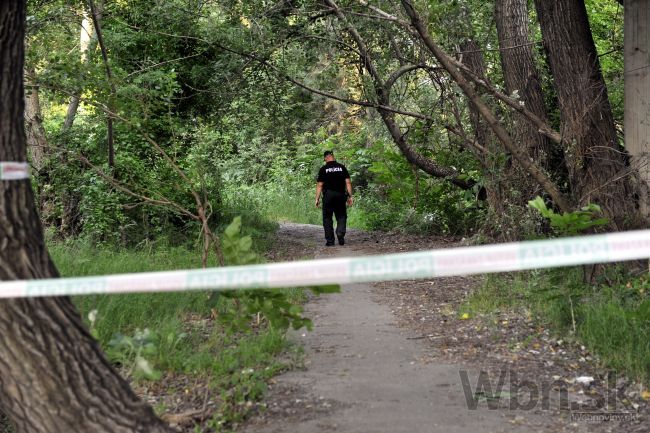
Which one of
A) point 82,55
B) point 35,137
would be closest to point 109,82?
point 35,137

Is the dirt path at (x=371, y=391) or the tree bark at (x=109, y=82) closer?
the dirt path at (x=371, y=391)

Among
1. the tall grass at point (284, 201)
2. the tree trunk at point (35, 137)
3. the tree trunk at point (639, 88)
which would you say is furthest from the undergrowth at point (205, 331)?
the tall grass at point (284, 201)

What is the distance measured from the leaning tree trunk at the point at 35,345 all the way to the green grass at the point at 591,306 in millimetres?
3492

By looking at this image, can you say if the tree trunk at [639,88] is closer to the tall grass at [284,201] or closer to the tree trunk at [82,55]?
the tree trunk at [82,55]

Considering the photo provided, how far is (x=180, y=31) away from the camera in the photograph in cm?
1288

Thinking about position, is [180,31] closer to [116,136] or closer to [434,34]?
[116,136]

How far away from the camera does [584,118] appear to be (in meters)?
8.48

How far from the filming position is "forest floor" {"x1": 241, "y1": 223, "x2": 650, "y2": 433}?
4.64 m

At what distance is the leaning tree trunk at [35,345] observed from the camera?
3512mm

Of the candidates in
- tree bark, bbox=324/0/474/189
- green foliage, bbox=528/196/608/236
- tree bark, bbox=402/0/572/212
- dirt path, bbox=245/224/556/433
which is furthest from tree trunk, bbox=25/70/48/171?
green foliage, bbox=528/196/608/236

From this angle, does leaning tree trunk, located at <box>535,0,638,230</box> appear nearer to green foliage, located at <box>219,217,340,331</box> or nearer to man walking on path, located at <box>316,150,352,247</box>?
green foliage, located at <box>219,217,340,331</box>

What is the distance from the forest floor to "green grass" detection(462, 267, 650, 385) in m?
0.13

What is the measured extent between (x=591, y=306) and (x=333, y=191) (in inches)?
325

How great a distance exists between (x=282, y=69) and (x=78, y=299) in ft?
24.6
